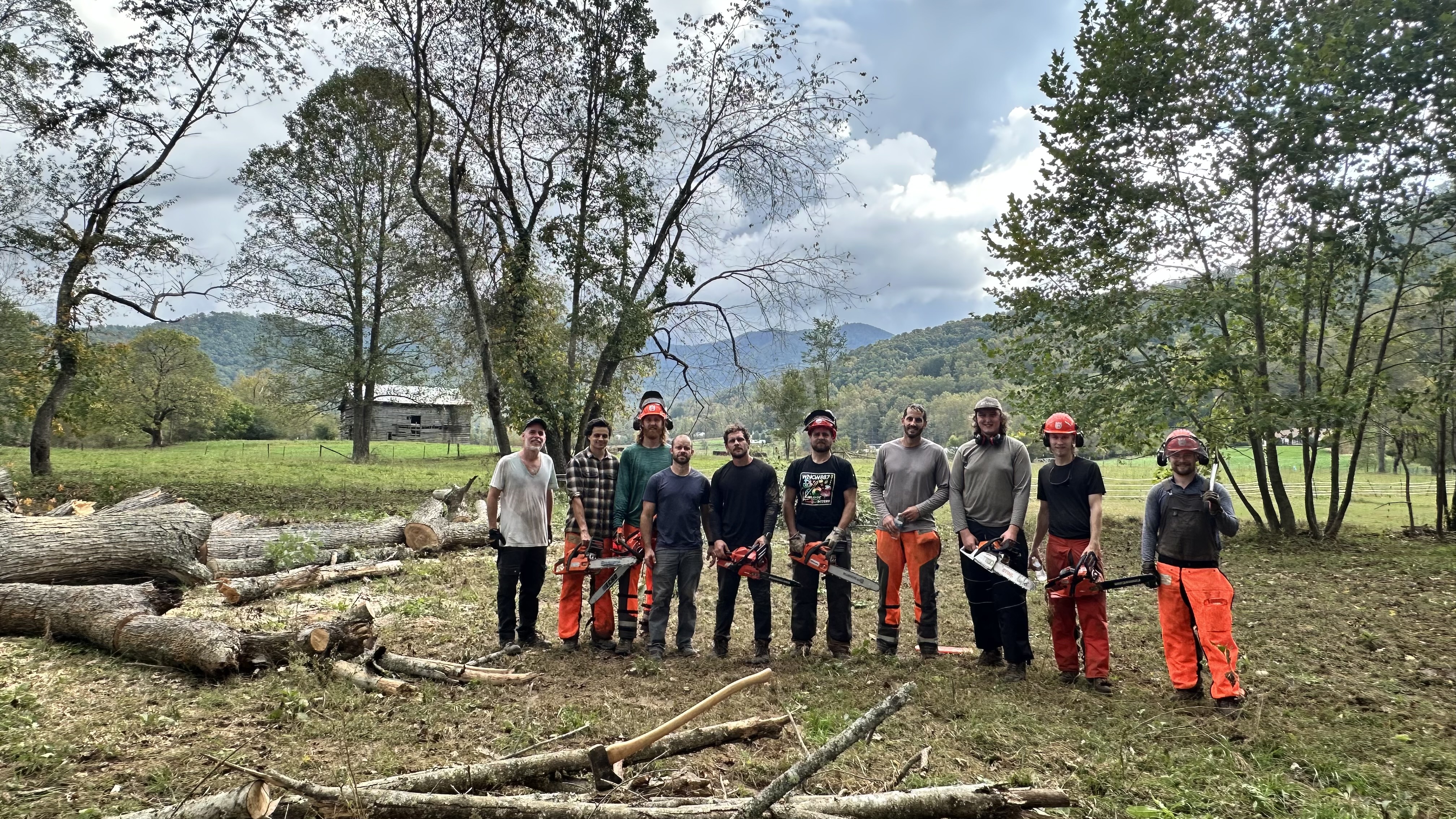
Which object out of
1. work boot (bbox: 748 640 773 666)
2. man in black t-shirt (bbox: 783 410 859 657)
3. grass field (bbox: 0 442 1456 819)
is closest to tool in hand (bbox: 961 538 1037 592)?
grass field (bbox: 0 442 1456 819)

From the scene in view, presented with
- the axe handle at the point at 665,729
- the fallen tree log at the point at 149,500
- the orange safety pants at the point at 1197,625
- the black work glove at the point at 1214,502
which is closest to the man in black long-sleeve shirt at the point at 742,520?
the axe handle at the point at 665,729

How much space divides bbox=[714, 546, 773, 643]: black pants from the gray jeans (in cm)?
21

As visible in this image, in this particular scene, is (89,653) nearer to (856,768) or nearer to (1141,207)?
(856,768)

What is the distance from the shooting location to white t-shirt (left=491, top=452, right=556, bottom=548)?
600 centimetres

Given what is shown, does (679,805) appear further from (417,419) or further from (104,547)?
(417,419)

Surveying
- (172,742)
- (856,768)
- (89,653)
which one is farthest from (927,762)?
(89,653)

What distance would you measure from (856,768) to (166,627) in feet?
15.9

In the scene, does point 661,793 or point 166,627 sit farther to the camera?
point 166,627

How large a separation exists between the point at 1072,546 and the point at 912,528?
1134 millimetres

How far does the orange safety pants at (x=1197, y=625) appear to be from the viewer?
177 inches

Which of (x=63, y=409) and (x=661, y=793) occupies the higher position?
(x=63, y=409)

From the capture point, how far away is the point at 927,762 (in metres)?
3.64

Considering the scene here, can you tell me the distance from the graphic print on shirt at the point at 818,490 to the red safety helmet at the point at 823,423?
33 cm

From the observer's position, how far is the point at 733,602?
18.8 ft
